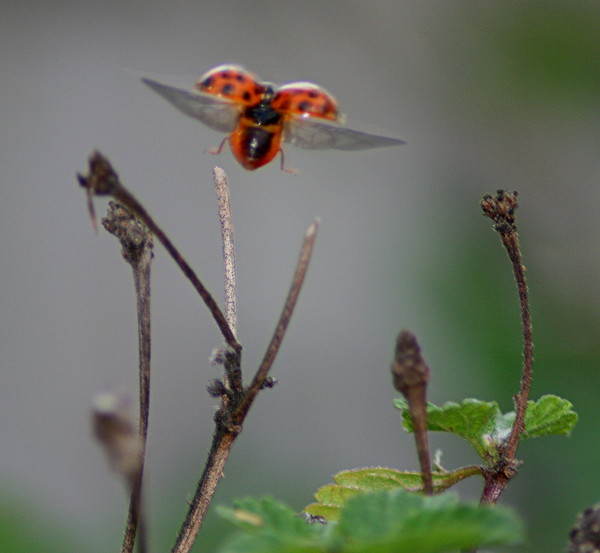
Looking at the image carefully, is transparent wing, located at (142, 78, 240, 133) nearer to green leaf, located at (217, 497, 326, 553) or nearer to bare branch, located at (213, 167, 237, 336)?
bare branch, located at (213, 167, 237, 336)

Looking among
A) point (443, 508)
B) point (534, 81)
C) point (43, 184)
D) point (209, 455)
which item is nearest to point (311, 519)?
point (209, 455)

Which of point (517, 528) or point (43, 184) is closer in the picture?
point (517, 528)

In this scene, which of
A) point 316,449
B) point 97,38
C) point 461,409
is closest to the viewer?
point 461,409

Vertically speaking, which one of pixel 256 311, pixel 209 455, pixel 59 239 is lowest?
pixel 209 455

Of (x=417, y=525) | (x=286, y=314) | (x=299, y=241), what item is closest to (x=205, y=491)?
(x=286, y=314)

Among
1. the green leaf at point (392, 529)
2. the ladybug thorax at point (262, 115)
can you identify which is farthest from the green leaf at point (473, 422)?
the ladybug thorax at point (262, 115)

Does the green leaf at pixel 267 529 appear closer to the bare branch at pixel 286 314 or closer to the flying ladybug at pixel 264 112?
the bare branch at pixel 286 314

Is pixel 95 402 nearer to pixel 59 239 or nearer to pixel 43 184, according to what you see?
pixel 59 239
